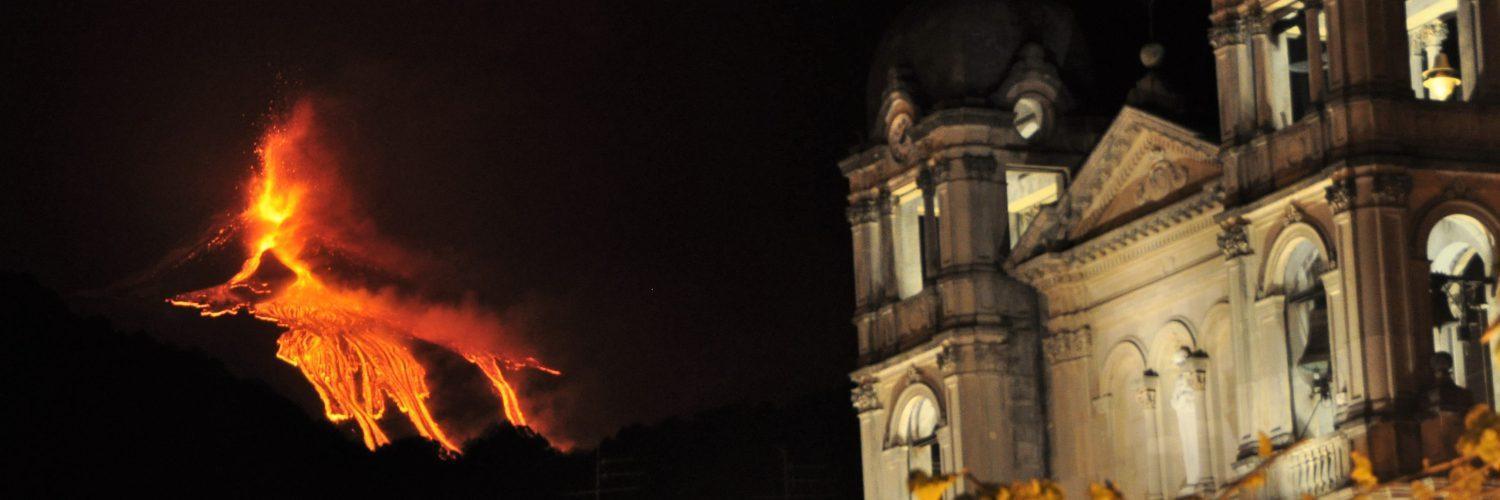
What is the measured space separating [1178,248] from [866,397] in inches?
339

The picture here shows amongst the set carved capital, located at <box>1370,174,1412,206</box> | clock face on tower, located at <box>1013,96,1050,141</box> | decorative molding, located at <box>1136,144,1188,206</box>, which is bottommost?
carved capital, located at <box>1370,174,1412,206</box>

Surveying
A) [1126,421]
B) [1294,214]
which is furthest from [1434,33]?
[1126,421]

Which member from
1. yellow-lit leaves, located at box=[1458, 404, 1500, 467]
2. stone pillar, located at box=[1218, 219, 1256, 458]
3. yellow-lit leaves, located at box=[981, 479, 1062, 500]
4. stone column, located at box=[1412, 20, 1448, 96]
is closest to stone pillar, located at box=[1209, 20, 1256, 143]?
stone pillar, located at box=[1218, 219, 1256, 458]

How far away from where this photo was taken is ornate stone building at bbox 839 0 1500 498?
5144cm

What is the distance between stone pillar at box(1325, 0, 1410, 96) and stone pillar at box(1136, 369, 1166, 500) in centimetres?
798

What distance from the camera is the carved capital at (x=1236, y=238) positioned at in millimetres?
54281

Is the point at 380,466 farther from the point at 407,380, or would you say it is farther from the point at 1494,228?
the point at 1494,228

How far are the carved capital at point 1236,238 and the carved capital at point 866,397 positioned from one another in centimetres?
1139

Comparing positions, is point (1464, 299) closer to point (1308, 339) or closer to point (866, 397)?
point (1308, 339)

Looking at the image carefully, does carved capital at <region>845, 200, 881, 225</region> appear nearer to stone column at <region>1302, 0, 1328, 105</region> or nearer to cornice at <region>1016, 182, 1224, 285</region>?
cornice at <region>1016, 182, 1224, 285</region>

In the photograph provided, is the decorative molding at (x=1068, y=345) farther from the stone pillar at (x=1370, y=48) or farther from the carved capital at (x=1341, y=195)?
the stone pillar at (x=1370, y=48)

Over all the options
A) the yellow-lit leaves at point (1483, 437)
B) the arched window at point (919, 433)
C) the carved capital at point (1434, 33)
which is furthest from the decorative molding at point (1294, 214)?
the yellow-lit leaves at point (1483, 437)

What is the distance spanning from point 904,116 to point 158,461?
1069 inches

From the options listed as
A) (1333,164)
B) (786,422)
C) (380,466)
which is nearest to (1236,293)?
(1333,164)
